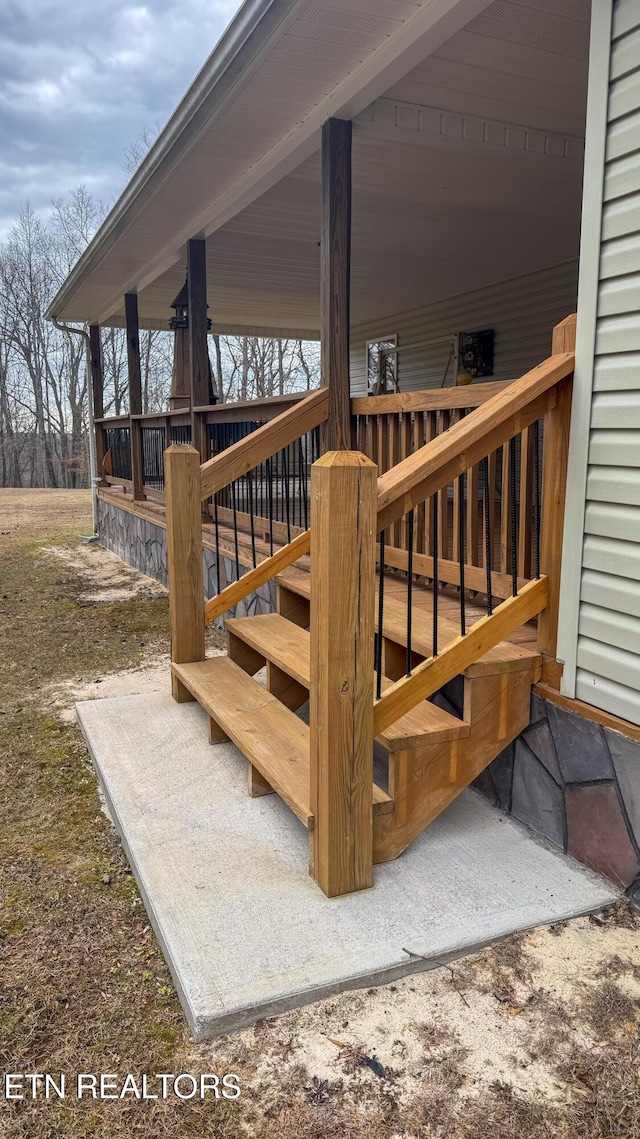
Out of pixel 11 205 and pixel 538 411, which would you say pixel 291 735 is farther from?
pixel 11 205

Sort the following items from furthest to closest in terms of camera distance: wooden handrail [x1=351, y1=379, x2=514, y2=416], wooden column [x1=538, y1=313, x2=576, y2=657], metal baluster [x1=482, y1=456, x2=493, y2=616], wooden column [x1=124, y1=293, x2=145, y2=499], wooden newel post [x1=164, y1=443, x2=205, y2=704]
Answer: wooden column [x1=124, y1=293, x2=145, y2=499]
wooden newel post [x1=164, y1=443, x2=205, y2=704]
wooden handrail [x1=351, y1=379, x2=514, y2=416]
metal baluster [x1=482, y1=456, x2=493, y2=616]
wooden column [x1=538, y1=313, x2=576, y2=657]

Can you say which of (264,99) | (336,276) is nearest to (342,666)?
(336,276)

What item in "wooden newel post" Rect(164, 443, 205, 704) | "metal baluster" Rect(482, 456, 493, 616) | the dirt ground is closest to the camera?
the dirt ground

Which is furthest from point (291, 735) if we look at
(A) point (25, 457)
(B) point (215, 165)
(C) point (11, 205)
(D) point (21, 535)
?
(C) point (11, 205)

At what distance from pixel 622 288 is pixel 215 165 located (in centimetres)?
A: 341

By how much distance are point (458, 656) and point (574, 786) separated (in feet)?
1.73

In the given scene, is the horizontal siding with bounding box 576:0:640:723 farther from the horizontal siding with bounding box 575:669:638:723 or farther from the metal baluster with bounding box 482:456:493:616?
the metal baluster with bounding box 482:456:493:616

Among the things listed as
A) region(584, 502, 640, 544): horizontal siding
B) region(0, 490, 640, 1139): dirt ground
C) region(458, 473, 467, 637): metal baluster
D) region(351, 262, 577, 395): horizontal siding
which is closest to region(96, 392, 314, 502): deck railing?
region(458, 473, 467, 637): metal baluster

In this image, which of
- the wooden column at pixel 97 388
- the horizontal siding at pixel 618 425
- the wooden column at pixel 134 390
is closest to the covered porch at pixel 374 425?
the horizontal siding at pixel 618 425

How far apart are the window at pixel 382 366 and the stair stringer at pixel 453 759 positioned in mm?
7917

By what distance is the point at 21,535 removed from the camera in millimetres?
11359

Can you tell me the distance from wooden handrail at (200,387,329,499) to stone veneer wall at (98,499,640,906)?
4.87 ft

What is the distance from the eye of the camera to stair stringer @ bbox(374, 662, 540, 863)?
225 cm

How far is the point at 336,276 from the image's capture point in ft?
12.8
